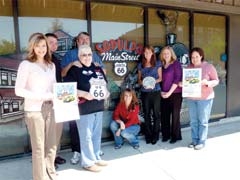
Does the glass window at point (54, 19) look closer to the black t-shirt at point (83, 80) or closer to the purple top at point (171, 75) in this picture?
the black t-shirt at point (83, 80)

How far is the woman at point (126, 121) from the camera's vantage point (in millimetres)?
4562

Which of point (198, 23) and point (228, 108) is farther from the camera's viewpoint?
point (228, 108)

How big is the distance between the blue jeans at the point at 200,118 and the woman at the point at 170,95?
246 millimetres

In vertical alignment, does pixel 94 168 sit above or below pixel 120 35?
below

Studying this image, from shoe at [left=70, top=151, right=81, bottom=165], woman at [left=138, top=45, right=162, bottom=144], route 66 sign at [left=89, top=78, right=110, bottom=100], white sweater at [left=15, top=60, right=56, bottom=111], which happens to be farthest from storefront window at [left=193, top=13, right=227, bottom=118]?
white sweater at [left=15, top=60, right=56, bottom=111]

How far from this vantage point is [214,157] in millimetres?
4203

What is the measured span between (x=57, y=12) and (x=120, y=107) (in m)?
1.64

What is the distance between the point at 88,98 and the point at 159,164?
1270mm

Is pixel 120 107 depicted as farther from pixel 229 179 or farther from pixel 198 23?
pixel 198 23

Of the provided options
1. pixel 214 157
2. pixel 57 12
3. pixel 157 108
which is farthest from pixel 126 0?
pixel 214 157

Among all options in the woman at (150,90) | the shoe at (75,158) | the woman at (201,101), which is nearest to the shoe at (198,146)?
the woman at (201,101)

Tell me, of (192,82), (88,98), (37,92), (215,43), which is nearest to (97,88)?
(88,98)

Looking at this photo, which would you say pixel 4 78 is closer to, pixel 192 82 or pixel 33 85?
pixel 33 85

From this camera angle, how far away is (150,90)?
4660mm
